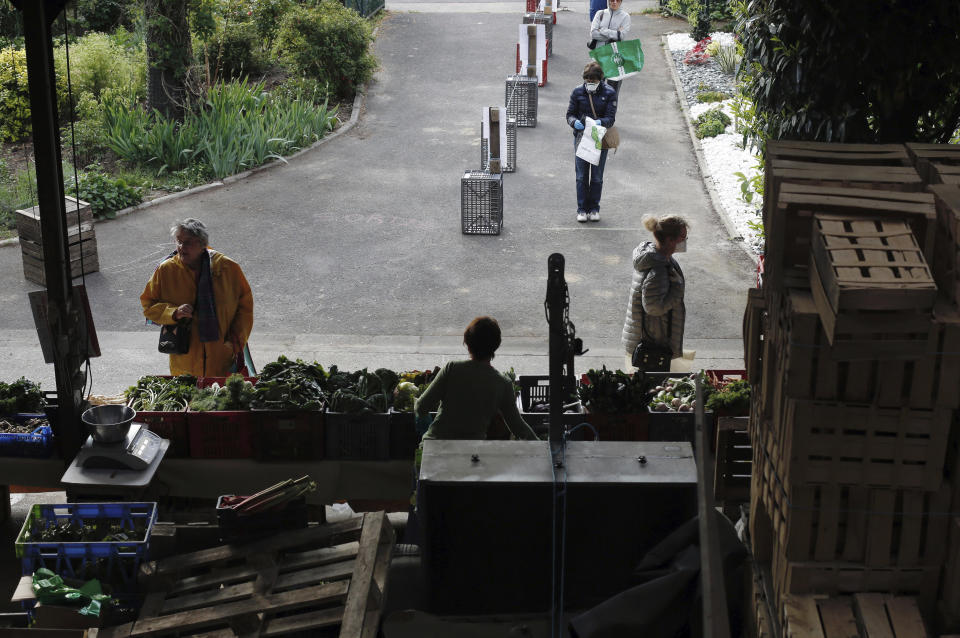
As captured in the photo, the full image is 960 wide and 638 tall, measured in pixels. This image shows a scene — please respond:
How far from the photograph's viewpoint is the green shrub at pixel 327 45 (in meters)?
20.4

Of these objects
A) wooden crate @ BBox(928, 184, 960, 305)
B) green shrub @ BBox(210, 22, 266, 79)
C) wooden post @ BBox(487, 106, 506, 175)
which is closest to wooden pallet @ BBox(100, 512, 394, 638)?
wooden crate @ BBox(928, 184, 960, 305)

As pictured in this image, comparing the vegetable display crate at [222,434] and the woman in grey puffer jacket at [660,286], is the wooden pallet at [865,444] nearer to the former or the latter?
the woman in grey puffer jacket at [660,286]

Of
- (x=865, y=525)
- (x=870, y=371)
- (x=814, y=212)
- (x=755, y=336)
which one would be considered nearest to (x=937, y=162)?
(x=814, y=212)

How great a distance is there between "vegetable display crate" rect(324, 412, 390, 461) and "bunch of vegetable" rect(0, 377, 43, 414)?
2.16 meters

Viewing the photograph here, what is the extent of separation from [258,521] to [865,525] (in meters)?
3.34

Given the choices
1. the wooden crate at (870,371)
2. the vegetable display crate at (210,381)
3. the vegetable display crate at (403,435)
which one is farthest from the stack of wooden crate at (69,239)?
the wooden crate at (870,371)

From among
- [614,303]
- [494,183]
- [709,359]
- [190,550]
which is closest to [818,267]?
[190,550]

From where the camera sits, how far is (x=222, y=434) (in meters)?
7.40

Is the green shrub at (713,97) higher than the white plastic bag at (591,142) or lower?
lower

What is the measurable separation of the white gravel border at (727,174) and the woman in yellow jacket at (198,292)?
712cm

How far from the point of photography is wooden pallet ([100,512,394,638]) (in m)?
5.62

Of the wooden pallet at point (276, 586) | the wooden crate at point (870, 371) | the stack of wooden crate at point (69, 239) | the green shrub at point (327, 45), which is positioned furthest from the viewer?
the green shrub at point (327, 45)

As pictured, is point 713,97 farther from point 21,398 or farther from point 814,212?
point 814,212

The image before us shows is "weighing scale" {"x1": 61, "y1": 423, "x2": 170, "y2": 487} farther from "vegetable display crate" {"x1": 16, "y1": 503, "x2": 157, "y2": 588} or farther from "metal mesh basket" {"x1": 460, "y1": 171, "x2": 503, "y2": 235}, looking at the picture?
"metal mesh basket" {"x1": 460, "y1": 171, "x2": 503, "y2": 235}
